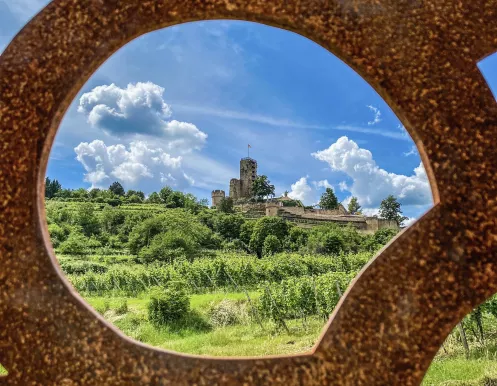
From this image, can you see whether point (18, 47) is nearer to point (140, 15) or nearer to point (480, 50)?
point (140, 15)

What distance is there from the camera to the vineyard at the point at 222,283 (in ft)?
27.9

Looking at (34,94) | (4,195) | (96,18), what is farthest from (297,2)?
(4,195)

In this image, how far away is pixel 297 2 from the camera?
161cm

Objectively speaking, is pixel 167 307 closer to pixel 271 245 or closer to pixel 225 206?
pixel 271 245

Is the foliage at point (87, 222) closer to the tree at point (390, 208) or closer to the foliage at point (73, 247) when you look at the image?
the foliage at point (73, 247)

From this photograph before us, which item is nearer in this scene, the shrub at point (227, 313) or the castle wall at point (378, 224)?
the shrub at point (227, 313)

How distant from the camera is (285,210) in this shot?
41781 millimetres

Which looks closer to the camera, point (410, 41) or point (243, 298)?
point (410, 41)

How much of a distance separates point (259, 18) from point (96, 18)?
593mm

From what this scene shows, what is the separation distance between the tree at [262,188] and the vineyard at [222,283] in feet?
45.0

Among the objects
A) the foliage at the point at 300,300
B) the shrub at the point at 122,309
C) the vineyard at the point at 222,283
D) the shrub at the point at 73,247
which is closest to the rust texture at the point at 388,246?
the vineyard at the point at 222,283

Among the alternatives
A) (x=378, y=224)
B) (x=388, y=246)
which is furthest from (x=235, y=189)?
(x=388, y=246)

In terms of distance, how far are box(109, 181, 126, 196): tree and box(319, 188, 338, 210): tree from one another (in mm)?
22618

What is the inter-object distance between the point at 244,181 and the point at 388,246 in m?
53.8
